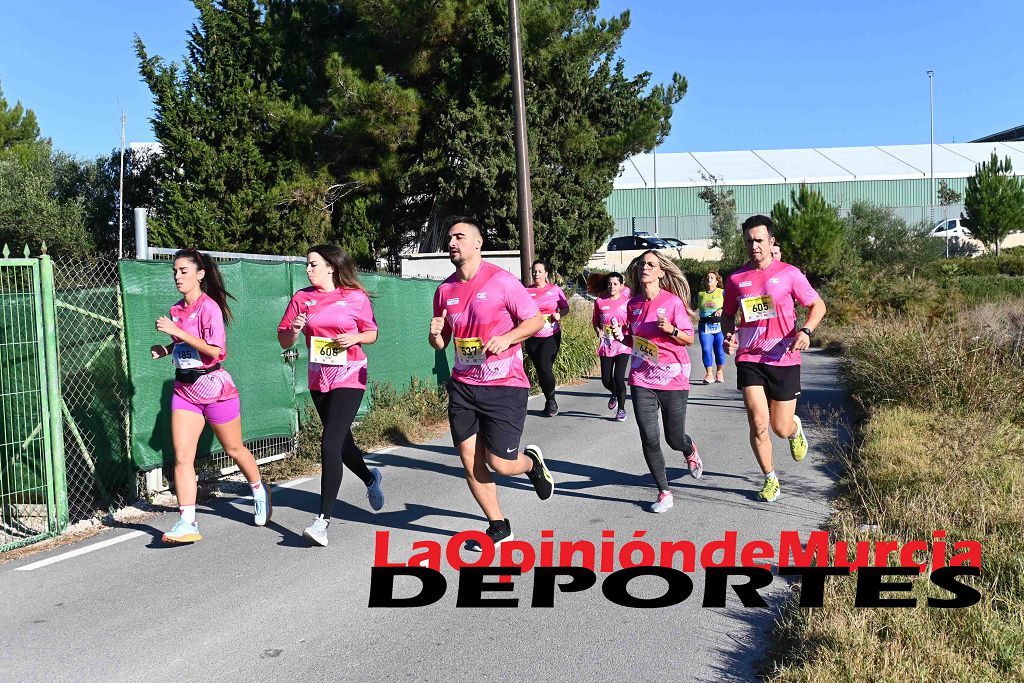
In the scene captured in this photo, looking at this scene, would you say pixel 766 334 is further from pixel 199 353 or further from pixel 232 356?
pixel 232 356

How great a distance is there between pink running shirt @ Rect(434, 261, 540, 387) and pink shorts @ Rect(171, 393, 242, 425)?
1.66 metres

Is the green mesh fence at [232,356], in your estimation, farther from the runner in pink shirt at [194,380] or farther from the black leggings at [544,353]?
the black leggings at [544,353]

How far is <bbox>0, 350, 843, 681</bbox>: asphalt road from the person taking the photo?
435 centimetres

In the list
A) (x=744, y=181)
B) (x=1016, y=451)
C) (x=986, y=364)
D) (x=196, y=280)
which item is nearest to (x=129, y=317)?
(x=196, y=280)

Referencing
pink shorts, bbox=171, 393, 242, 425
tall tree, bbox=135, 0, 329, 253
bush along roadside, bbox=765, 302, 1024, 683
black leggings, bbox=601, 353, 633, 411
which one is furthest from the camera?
tall tree, bbox=135, 0, 329, 253

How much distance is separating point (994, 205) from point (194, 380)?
48.3m

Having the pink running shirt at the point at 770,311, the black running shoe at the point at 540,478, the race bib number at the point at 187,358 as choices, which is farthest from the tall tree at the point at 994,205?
the race bib number at the point at 187,358

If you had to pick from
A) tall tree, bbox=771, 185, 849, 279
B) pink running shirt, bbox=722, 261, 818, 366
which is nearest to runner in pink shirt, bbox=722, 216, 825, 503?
pink running shirt, bbox=722, 261, 818, 366

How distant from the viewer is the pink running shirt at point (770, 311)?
7.04 metres

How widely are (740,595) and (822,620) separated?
895mm

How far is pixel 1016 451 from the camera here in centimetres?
739

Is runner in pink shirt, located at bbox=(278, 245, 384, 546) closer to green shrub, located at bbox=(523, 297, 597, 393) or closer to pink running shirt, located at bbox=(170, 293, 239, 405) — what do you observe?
pink running shirt, located at bbox=(170, 293, 239, 405)

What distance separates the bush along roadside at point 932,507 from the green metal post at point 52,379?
188 inches

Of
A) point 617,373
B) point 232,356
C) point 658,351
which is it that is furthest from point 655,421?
point 617,373
